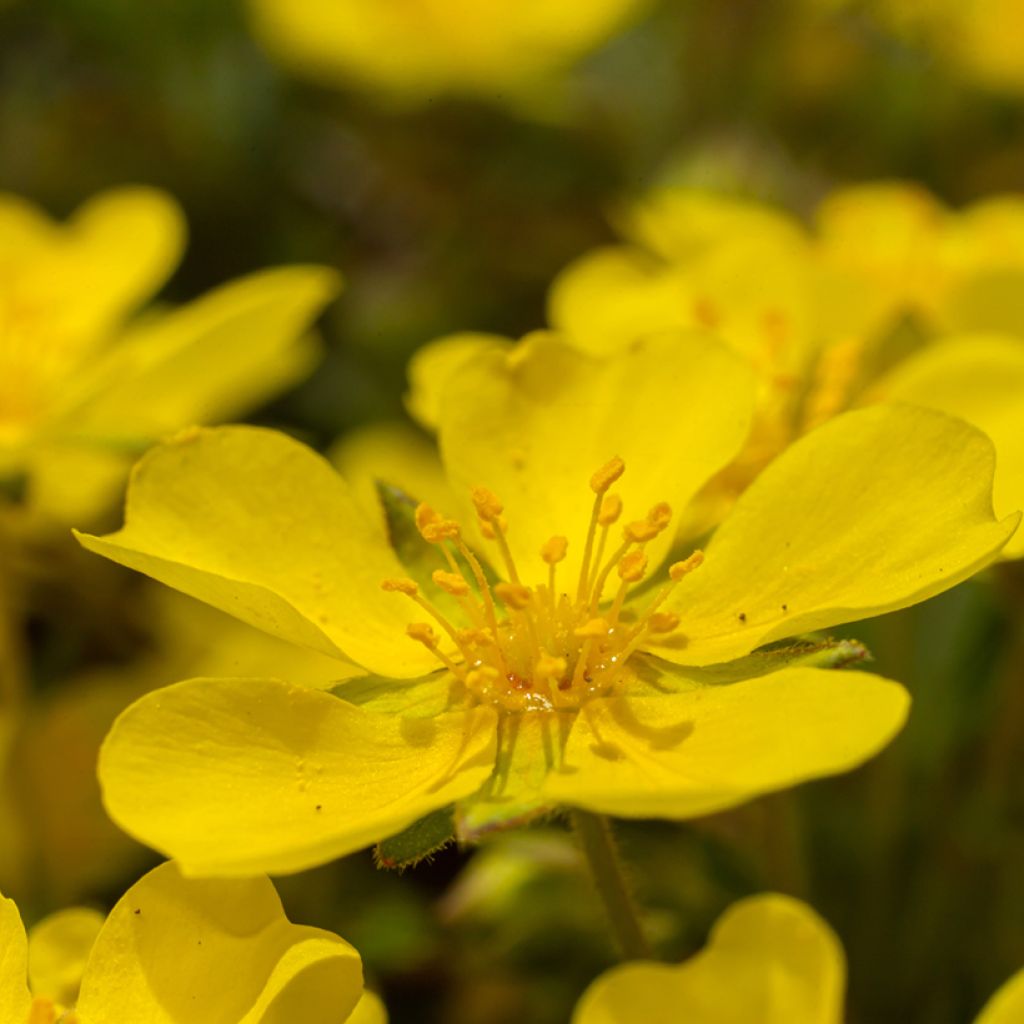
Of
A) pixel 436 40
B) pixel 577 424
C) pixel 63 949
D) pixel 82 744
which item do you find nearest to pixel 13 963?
pixel 63 949

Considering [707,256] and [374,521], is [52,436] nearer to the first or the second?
[374,521]

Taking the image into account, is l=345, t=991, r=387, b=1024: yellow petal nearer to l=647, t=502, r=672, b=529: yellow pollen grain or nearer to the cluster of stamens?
Result: the cluster of stamens

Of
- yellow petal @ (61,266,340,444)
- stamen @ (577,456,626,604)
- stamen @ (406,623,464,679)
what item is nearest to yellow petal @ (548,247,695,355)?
yellow petal @ (61,266,340,444)

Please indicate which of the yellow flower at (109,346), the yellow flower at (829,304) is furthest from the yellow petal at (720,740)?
the yellow flower at (109,346)

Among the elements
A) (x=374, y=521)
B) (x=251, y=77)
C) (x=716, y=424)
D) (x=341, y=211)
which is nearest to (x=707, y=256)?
(x=716, y=424)

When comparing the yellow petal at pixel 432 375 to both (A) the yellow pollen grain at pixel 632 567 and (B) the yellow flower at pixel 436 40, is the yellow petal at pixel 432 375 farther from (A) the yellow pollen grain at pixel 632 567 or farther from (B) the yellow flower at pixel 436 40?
(B) the yellow flower at pixel 436 40

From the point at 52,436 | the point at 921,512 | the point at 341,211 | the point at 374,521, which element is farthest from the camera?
the point at 341,211

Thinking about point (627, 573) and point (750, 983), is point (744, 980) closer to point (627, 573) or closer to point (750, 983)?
point (750, 983)
